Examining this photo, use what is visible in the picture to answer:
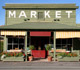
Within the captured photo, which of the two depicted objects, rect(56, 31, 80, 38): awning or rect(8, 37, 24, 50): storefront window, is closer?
rect(56, 31, 80, 38): awning

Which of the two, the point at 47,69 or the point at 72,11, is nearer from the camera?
the point at 47,69

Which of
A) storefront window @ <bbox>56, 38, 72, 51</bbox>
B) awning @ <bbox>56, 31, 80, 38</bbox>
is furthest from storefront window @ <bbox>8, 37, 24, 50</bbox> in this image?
awning @ <bbox>56, 31, 80, 38</bbox>

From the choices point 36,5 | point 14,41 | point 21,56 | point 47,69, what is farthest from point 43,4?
point 47,69

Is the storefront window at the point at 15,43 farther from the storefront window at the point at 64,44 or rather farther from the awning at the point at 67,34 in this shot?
the awning at the point at 67,34

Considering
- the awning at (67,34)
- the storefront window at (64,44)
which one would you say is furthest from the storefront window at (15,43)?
the awning at (67,34)

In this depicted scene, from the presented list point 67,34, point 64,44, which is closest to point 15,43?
point 64,44

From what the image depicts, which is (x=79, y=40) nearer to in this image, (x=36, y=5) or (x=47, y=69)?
(x=36, y=5)

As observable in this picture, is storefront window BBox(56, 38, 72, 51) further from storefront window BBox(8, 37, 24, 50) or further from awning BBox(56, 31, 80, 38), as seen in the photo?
storefront window BBox(8, 37, 24, 50)

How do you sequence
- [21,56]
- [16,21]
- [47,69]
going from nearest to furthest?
[47,69], [21,56], [16,21]

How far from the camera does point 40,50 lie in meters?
17.0

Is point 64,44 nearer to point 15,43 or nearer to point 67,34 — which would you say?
point 67,34

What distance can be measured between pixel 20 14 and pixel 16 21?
111 cm

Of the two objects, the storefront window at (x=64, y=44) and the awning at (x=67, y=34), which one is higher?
the awning at (x=67, y=34)

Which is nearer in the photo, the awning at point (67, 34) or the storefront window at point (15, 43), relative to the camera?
the awning at point (67, 34)
